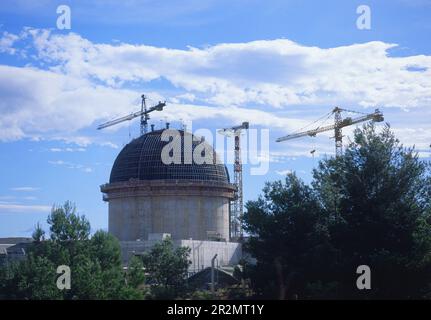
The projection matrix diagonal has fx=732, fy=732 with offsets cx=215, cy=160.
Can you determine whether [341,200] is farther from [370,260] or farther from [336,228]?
[370,260]

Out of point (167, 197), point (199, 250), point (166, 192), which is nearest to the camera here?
point (199, 250)

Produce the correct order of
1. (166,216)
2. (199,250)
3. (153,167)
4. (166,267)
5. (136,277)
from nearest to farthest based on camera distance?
1. (136,277)
2. (166,267)
3. (199,250)
4. (166,216)
5. (153,167)

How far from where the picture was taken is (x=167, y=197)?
8800cm

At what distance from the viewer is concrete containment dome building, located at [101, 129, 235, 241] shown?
8812cm

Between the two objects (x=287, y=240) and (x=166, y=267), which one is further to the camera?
(x=166, y=267)

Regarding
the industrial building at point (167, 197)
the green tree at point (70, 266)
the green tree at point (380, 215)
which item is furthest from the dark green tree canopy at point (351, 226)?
the industrial building at point (167, 197)

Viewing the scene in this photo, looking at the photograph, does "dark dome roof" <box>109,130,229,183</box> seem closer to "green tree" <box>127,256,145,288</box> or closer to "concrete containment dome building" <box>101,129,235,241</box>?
"concrete containment dome building" <box>101,129,235,241</box>

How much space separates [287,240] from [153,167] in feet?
115

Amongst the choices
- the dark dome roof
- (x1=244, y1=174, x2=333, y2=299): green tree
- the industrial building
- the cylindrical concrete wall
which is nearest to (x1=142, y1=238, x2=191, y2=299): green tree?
(x1=244, y1=174, x2=333, y2=299): green tree

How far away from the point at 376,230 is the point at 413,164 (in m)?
7.28

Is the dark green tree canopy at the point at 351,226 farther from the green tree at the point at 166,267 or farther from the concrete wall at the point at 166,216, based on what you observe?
the concrete wall at the point at 166,216

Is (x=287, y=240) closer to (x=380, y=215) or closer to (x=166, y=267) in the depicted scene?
(x=380, y=215)

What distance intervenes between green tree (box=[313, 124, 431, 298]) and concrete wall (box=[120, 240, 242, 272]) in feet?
76.7

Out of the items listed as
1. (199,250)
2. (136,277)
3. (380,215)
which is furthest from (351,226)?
(199,250)
